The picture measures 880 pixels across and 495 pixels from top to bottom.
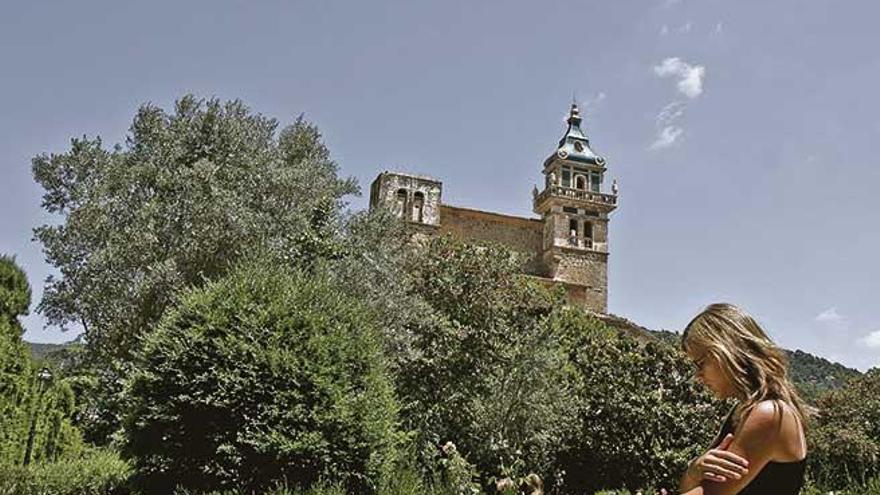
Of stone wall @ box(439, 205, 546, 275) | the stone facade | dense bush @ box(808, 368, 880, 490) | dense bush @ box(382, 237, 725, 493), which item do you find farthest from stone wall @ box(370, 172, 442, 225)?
dense bush @ box(808, 368, 880, 490)

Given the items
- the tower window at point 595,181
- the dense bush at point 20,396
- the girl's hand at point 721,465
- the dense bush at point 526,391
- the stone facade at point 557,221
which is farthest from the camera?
the tower window at point 595,181

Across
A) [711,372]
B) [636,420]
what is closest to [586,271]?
[636,420]

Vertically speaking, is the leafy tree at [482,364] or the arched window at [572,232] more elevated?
the arched window at [572,232]

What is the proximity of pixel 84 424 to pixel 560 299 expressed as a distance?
50.1 feet

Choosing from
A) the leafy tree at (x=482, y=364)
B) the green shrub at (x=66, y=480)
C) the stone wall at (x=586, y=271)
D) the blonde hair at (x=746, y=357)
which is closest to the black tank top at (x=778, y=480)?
the blonde hair at (x=746, y=357)

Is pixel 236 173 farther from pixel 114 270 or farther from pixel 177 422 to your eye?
pixel 177 422

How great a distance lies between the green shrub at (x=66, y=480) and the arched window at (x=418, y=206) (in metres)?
30.3

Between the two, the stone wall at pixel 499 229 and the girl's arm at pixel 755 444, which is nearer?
the girl's arm at pixel 755 444

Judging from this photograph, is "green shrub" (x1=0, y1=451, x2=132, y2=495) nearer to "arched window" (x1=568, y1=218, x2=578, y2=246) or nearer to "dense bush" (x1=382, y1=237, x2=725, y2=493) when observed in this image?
"dense bush" (x1=382, y1=237, x2=725, y2=493)

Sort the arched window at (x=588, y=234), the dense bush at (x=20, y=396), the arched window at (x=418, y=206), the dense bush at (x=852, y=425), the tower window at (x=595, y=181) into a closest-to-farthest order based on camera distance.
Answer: the dense bush at (x=20, y=396) → the dense bush at (x=852, y=425) → the arched window at (x=418, y=206) → the arched window at (x=588, y=234) → the tower window at (x=595, y=181)

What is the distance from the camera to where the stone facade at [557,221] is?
42.5m

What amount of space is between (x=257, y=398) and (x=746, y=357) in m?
7.47

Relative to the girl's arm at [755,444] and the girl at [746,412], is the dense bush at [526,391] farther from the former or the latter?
the girl's arm at [755,444]

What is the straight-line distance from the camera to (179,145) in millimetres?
19312
